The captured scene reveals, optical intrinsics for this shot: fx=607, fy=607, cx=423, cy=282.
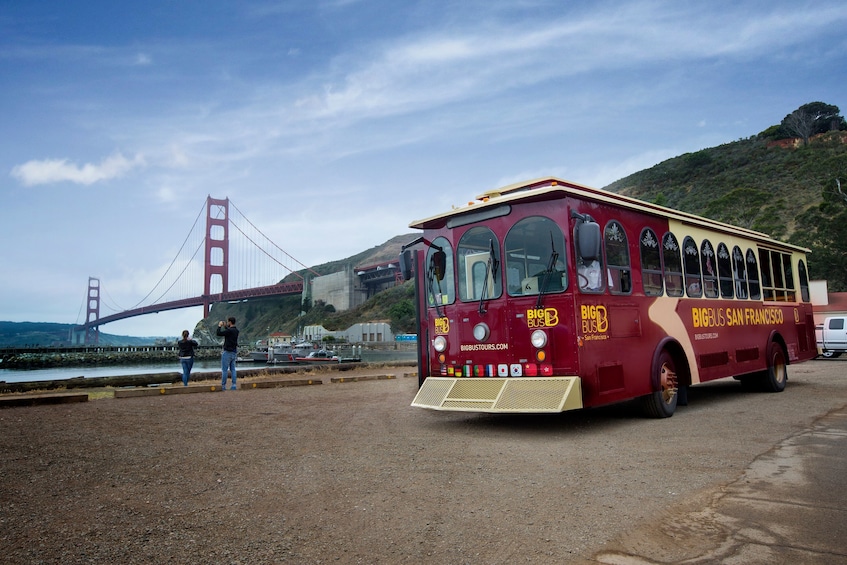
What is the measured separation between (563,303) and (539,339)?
499mm

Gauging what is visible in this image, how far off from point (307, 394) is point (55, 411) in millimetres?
4515

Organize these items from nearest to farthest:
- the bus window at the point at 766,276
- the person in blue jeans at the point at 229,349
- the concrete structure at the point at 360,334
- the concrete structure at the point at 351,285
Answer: the bus window at the point at 766,276 < the person in blue jeans at the point at 229,349 < the concrete structure at the point at 360,334 < the concrete structure at the point at 351,285

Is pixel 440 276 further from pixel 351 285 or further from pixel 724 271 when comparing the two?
pixel 351 285

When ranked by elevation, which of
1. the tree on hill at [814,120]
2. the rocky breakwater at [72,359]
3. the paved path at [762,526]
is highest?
the tree on hill at [814,120]

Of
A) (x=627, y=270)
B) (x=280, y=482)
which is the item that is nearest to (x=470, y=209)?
(x=627, y=270)

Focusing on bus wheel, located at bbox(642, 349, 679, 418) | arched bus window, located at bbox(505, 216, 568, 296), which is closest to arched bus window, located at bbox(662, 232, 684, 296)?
bus wheel, located at bbox(642, 349, 679, 418)

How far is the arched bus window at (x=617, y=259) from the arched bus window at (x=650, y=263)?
0.41 metres

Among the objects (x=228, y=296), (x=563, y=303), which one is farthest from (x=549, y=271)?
(x=228, y=296)

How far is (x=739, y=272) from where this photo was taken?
1062 cm

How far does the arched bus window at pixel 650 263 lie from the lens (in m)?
8.11

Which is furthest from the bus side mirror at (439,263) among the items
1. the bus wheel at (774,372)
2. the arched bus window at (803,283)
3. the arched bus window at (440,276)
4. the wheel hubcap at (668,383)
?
the arched bus window at (803,283)

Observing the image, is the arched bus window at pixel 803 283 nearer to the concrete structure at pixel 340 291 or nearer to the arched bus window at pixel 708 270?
the arched bus window at pixel 708 270

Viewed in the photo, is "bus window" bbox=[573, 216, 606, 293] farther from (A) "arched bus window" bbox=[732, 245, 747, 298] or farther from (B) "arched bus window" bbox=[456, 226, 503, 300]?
(A) "arched bus window" bbox=[732, 245, 747, 298]

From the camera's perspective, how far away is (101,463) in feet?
17.7
